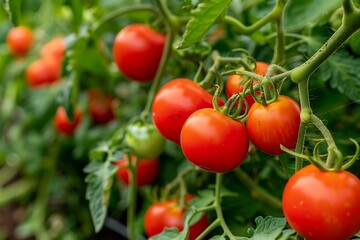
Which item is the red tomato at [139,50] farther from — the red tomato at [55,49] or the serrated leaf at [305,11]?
the red tomato at [55,49]

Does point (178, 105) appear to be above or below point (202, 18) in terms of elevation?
below

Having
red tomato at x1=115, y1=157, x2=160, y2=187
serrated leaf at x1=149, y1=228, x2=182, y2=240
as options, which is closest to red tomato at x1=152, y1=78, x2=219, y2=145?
serrated leaf at x1=149, y1=228, x2=182, y2=240

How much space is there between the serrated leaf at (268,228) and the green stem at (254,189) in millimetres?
316

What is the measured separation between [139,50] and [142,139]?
190mm

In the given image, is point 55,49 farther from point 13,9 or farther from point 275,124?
point 275,124

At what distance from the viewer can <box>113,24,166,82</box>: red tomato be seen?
3.40ft

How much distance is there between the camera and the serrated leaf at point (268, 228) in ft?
2.08

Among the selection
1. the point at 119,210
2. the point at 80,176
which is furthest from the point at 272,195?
the point at 80,176

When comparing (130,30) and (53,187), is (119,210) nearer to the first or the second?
(53,187)

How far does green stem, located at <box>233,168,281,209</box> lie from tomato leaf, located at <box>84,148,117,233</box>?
0.23 m

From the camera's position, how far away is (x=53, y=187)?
1812 mm

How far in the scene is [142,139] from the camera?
3.11 feet

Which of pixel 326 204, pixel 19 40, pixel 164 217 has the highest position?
pixel 326 204

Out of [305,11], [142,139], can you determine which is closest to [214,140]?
[142,139]
